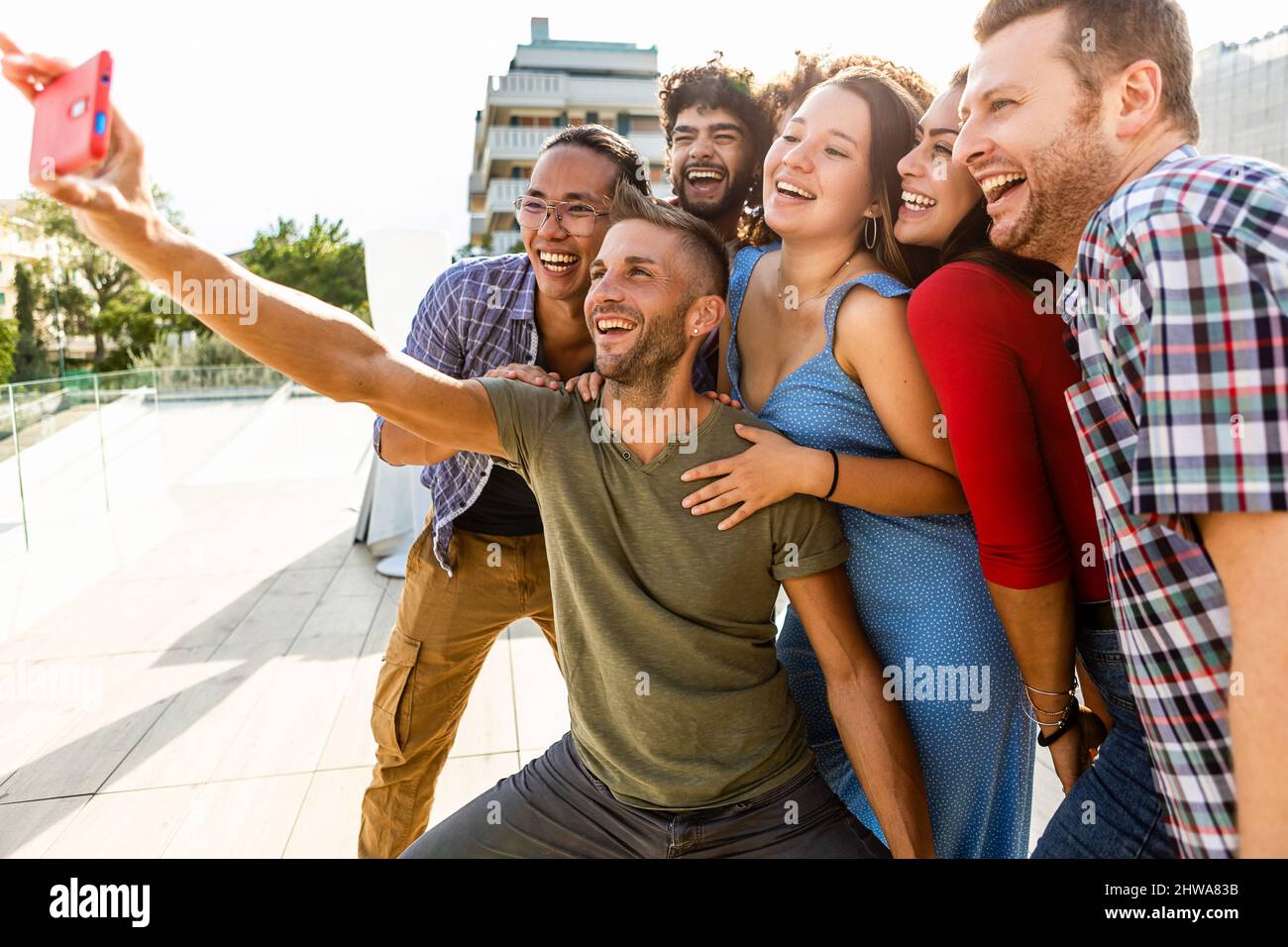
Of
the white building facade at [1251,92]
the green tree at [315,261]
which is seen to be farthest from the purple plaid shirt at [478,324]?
the green tree at [315,261]

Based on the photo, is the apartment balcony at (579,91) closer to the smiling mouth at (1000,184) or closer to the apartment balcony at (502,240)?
the apartment balcony at (502,240)

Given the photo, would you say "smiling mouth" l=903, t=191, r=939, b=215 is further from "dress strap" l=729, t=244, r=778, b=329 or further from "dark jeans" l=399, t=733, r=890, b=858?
"dark jeans" l=399, t=733, r=890, b=858

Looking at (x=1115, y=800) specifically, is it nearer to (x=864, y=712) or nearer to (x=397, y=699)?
(x=864, y=712)

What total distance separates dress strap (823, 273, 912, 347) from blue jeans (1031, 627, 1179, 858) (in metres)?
0.71

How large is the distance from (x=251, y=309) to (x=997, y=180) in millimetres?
1122

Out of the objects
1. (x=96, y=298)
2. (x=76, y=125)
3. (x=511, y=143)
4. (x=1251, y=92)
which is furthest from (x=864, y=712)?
(x=511, y=143)

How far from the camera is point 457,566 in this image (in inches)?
96.3

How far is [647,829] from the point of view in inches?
60.8

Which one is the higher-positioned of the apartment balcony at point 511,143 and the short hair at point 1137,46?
the apartment balcony at point 511,143

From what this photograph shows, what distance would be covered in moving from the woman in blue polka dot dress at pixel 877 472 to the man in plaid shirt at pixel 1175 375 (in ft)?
1.45

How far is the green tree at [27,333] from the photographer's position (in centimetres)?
2719

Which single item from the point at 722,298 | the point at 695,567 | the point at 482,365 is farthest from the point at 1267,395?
the point at 482,365
